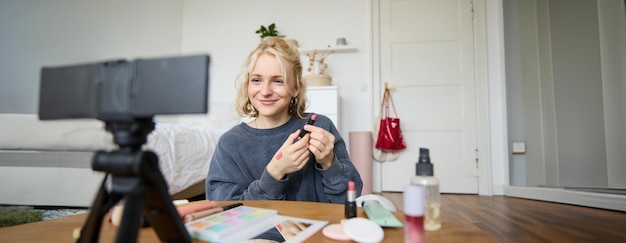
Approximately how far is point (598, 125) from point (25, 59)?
13.0 feet

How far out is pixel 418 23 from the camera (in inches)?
115

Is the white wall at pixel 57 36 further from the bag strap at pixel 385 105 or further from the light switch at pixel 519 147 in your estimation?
the light switch at pixel 519 147

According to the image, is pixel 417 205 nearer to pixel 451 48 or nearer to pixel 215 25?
pixel 451 48

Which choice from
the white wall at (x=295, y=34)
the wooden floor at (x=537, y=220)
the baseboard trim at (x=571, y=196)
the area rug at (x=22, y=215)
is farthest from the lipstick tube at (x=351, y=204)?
the white wall at (x=295, y=34)

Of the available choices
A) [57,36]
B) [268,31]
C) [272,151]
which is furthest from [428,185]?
[57,36]

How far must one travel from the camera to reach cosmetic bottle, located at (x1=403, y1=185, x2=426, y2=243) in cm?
34

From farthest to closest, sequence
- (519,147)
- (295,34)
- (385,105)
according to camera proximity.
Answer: (295,34) < (385,105) < (519,147)

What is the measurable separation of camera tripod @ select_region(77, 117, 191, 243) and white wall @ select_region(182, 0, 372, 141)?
8.77 ft

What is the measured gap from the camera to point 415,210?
0.34 metres

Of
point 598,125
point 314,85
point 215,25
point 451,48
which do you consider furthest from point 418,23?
point 215,25

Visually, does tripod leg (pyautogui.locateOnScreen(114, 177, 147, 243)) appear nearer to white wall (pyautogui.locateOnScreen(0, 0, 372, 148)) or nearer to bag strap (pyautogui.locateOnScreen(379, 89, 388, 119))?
white wall (pyautogui.locateOnScreen(0, 0, 372, 148))

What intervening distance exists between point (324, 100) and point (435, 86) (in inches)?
41.1

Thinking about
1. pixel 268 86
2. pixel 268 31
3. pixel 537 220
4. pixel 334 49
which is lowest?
pixel 537 220

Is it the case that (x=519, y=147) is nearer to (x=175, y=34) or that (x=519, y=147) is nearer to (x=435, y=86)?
(x=435, y=86)
